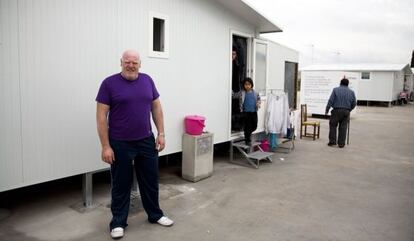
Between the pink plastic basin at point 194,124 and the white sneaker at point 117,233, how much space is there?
211cm

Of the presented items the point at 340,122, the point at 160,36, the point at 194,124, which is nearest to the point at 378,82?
the point at 340,122

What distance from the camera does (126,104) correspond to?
3.21 metres

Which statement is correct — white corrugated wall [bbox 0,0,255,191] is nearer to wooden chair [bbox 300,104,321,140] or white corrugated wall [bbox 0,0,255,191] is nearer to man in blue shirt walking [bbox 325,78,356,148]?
man in blue shirt walking [bbox 325,78,356,148]

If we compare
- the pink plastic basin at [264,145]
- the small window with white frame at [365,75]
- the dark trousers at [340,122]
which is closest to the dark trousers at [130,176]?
the pink plastic basin at [264,145]

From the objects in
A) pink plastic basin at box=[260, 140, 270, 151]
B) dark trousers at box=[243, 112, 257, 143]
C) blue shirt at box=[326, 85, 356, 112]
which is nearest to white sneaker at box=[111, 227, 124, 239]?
dark trousers at box=[243, 112, 257, 143]

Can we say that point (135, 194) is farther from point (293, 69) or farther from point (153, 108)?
point (293, 69)

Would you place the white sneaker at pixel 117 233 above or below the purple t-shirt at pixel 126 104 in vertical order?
below

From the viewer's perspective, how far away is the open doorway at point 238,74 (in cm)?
675

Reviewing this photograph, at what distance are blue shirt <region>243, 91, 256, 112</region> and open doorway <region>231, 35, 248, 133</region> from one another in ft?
1.46

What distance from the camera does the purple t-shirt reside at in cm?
319

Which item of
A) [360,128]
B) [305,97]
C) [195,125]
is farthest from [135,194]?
[305,97]

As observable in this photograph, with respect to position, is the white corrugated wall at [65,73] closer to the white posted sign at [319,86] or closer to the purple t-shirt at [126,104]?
the purple t-shirt at [126,104]

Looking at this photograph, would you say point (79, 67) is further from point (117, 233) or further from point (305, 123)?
point (305, 123)

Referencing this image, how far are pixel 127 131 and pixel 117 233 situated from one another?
0.94 meters
